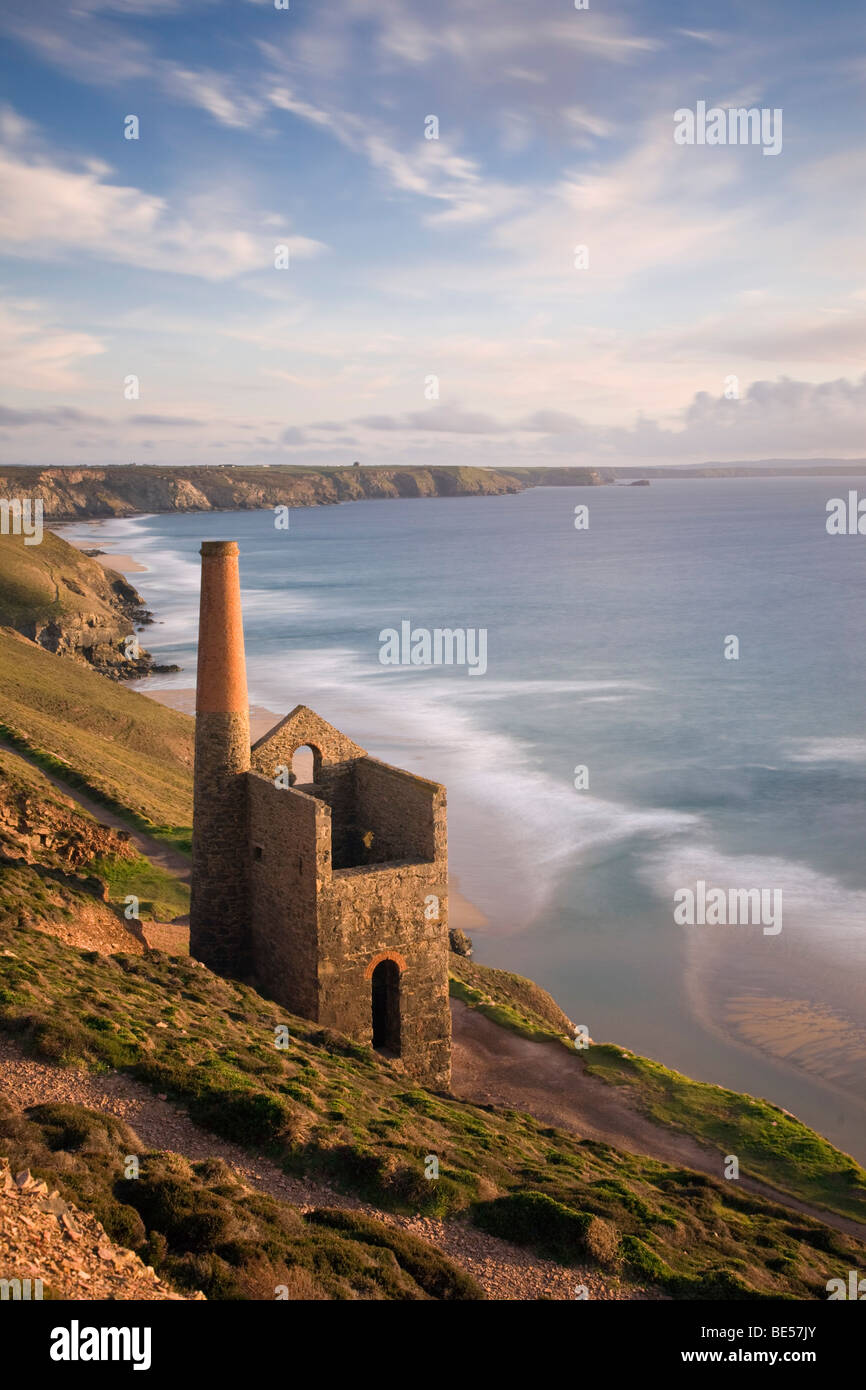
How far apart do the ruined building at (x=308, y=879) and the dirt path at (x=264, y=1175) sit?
21.9 ft

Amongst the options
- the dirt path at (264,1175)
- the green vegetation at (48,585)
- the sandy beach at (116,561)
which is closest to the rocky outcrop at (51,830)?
the dirt path at (264,1175)

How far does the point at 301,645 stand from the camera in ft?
297

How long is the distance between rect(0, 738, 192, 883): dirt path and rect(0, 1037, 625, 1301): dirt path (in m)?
16.3

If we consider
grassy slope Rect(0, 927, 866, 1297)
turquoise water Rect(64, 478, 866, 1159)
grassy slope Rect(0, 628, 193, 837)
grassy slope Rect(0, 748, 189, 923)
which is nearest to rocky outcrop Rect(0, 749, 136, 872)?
grassy slope Rect(0, 748, 189, 923)

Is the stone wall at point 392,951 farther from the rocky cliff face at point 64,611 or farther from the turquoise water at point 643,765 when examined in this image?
the rocky cliff face at point 64,611

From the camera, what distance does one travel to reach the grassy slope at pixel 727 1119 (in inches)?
885

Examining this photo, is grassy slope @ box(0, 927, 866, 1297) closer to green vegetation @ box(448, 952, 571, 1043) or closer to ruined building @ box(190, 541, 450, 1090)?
ruined building @ box(190, 541, 450, 1090)

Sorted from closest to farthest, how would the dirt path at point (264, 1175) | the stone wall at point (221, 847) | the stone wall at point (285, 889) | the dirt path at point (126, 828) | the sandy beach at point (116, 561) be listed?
1. the dirt path at point (264, 1175)
2. the stone wall at point (285, 889)
3. the stone wall at point (221, 847)
4. the dirt path at point (126, 828)
5. the sandy beach at point (116, 561)

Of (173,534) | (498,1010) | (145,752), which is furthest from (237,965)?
(173,534)
